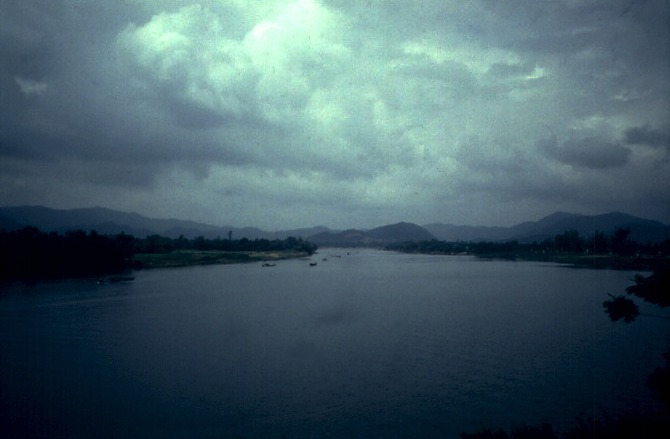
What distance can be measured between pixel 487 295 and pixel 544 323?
11815mm

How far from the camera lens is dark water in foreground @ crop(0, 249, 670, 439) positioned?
13.9m

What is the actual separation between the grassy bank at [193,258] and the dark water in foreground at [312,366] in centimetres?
3539

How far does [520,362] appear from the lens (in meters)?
19.3

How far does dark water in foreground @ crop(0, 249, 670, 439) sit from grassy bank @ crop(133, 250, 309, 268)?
35390 mm

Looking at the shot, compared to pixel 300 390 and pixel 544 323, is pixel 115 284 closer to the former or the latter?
pixel 300 390

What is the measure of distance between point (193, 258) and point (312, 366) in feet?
220

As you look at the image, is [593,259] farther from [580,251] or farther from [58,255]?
[58,255]

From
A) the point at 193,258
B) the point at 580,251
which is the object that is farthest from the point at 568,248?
the point at 193,258

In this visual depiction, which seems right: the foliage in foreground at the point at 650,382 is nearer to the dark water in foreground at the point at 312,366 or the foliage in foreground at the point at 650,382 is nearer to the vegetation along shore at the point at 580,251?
the dark water in foreground at the point at 312,366

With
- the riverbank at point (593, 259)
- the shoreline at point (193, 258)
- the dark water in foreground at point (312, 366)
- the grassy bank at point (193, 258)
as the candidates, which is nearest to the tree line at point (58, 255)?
the shoreline at point (193, 258)

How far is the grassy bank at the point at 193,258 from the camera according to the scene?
7183 centimetres

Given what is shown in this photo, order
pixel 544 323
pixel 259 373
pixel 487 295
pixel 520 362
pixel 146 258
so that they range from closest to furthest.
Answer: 1. pixel 259 373
2. pixel 520 362
3. pixel 544 323
4. pixel 487 295
5. pixel 146 258

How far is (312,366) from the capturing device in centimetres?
1881

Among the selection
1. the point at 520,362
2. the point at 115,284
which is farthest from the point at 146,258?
the point at 520,362
